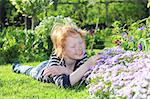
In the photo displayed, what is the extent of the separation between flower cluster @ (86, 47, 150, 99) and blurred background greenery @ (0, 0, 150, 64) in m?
0.90

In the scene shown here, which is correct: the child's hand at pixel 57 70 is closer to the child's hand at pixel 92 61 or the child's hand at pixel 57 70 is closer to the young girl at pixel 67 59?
the young girl at pixel 67 59

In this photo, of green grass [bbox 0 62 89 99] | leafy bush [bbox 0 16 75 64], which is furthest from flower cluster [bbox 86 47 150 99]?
leafy bush [bbox 0 16 75 64]

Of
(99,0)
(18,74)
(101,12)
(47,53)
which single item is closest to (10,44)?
(47,53)

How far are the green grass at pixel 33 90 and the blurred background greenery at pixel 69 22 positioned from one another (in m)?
0.89

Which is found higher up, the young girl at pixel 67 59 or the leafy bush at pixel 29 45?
the young girl at pixel 67 59

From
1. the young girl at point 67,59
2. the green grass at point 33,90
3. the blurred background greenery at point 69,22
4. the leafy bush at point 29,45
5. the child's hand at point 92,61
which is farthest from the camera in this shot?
the leafy bush at point 29,45

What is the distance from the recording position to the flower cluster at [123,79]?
3.22 metres

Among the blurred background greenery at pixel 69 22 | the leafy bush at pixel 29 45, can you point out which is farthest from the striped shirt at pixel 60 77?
the leafy bush at pixel 29 45

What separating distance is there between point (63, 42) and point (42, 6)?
6.28m

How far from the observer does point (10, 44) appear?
9367 millimetres

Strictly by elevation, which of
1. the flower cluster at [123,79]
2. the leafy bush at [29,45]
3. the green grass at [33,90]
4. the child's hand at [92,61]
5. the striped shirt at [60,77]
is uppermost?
the flower cluster at [123,79]

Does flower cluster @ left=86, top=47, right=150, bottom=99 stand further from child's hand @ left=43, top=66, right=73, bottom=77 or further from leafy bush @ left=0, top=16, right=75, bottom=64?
leafy bush @ left=0, top=16, right=75, bottom=64

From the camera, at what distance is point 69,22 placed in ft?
24.2

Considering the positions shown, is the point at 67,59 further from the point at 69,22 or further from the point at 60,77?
the point at 69,22
